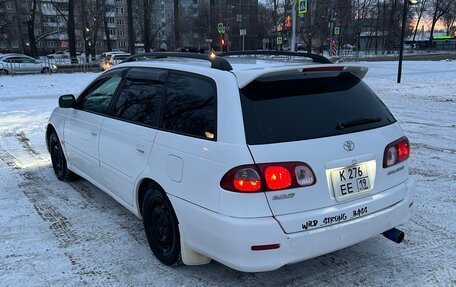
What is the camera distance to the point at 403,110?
11.5 meters

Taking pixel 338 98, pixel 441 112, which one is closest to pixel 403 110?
pixel 441 112

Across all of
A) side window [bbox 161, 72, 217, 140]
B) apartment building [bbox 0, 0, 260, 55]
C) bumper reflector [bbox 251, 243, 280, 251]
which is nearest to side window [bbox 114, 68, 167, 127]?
side window [bbox 161, 72, 217, 140]

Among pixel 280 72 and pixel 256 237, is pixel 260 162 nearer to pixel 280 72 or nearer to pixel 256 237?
pixel 256 237

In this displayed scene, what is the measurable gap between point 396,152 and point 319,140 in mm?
821

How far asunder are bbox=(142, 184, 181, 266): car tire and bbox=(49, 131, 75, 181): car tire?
242 centimetres

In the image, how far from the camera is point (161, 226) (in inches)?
139

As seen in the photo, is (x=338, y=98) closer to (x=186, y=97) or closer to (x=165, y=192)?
(x=186, y=97)

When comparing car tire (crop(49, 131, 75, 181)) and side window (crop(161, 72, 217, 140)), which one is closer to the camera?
side window (crop(161, 72, 217, 140))

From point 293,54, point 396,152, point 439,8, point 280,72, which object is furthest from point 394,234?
point 439,8

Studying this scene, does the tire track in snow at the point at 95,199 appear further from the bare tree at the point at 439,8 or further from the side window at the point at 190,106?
the bare tree at the point at 439,8

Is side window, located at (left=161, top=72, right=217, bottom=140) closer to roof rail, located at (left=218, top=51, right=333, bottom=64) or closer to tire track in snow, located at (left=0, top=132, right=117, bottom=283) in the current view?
roof rail, located at (left=218, top=51, right=333, bottom=64)

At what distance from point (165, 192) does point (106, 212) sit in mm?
1695

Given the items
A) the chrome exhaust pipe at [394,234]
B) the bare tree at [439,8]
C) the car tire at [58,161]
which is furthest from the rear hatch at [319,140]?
the bare tree at [439,8]

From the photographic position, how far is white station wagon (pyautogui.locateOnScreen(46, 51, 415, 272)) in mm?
2750
